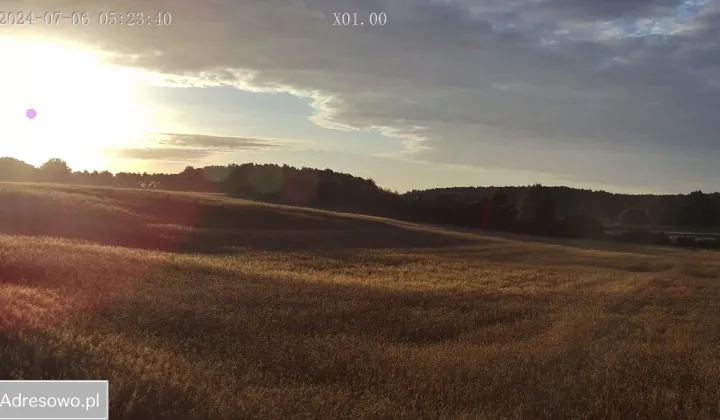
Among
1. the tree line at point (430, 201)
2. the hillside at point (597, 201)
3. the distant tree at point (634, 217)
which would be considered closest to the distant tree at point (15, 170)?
the tree line at point (430, 201)

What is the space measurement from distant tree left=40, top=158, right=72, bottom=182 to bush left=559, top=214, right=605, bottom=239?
2722 inches

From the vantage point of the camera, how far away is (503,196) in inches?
3939

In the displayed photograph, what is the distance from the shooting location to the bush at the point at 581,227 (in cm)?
8646

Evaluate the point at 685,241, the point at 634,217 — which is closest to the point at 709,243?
the point at 685,241

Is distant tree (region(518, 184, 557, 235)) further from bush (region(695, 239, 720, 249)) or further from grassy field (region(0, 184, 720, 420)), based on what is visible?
grassy field (region(0, 184, 720, 420))

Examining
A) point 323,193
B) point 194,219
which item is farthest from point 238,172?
point 194,219

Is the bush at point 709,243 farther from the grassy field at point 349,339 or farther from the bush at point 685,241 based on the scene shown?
the grassy field at point 349,339

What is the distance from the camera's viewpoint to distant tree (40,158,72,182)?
94.4 metres

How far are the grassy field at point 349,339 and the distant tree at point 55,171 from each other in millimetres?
76624

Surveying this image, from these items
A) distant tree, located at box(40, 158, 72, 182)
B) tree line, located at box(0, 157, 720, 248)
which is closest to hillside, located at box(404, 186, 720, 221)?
tree line, located at box(0, 157, 720, 248)

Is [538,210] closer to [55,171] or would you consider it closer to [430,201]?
[430,201]

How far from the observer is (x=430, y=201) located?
9950cm

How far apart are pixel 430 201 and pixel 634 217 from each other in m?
39.4

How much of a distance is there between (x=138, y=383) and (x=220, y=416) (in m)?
1.05
